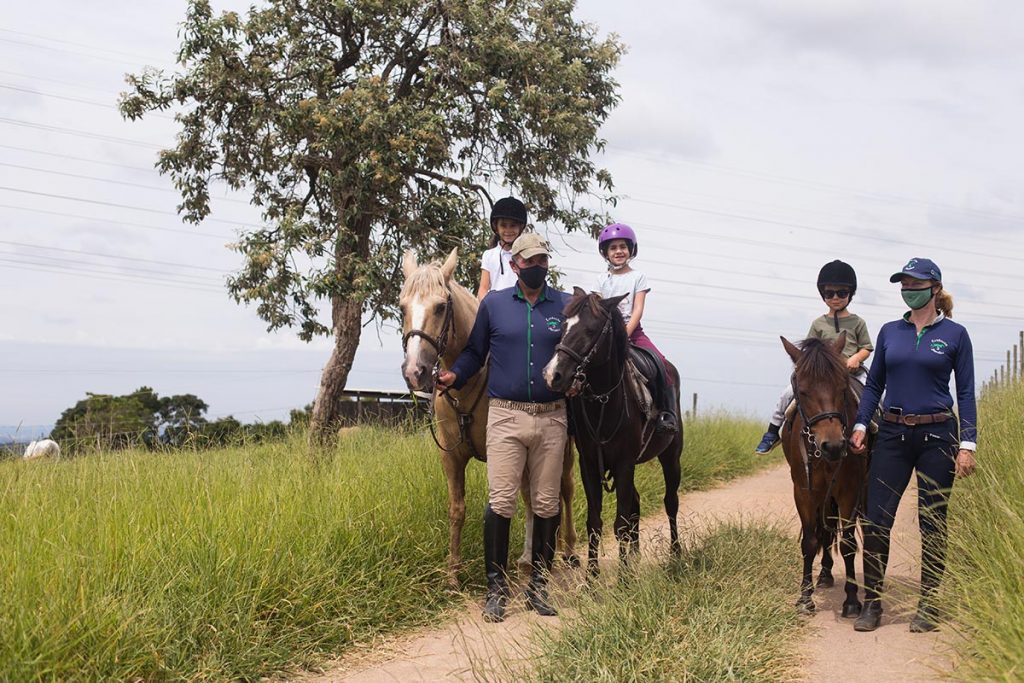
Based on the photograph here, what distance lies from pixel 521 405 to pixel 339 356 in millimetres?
12062

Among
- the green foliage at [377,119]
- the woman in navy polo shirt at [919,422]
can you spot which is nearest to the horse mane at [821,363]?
the woman in navy polo shirt at [919,422]

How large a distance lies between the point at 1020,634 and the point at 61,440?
7740 millimetres

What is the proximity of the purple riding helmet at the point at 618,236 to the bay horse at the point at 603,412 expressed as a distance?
1022 millimetres

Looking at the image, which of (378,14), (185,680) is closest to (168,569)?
(185,680)

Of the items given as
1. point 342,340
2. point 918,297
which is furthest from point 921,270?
point 342,340

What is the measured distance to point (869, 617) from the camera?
565 centimetres

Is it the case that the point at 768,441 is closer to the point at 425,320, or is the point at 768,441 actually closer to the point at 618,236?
the point at 618,236

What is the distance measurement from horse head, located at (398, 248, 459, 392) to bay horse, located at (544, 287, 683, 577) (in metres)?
0.82

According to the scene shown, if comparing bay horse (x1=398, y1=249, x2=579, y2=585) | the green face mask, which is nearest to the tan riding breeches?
bay horse (x1=398, y1=249, x2=579, y2=585)

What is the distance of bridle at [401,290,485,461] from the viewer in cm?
573

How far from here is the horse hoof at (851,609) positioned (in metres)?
5.97

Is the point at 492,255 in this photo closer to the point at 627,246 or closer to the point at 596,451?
the point at 627,246

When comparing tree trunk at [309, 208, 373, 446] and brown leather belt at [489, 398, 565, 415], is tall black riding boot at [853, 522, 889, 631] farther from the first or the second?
tree trunk at [309, 208, 373, 446]

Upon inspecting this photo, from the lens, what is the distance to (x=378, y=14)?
1691 centimetres
